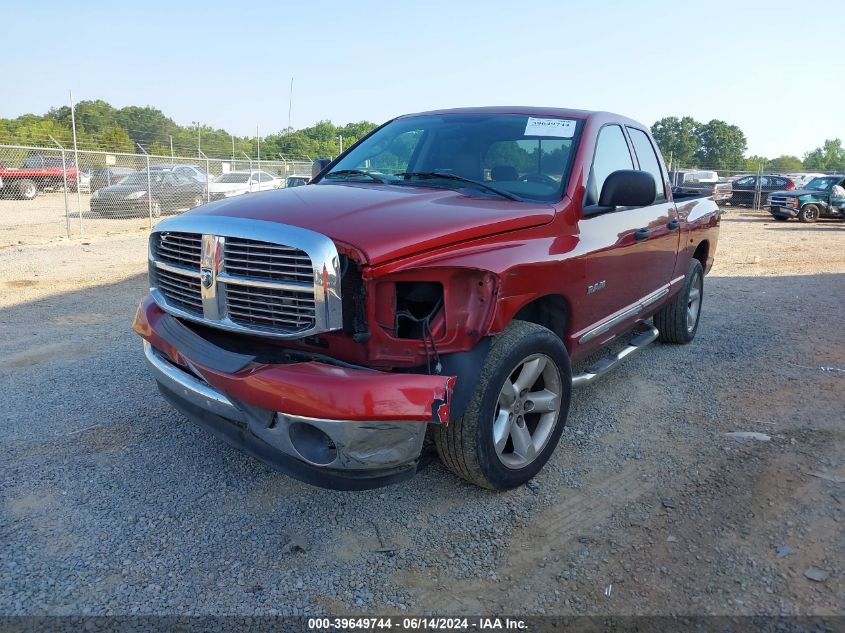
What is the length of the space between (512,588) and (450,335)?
1.04 m

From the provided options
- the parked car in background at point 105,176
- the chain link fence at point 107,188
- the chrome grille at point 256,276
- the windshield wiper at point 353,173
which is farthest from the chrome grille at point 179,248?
the parked car in background at point 105,176

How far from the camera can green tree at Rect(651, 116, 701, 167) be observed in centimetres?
8238

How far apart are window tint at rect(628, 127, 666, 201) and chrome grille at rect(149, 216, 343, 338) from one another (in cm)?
306

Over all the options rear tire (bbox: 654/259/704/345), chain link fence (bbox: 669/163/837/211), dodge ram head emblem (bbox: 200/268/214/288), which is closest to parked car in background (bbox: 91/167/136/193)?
rear tire (bbox: 654/259/704/345)

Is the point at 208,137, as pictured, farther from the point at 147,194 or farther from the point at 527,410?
the point at 527,410

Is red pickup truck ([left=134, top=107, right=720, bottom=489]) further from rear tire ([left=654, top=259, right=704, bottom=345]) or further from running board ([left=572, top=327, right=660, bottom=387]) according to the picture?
rear tire ([left=654, top=259, right=704, bottom=345])

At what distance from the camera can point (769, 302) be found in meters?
7.86

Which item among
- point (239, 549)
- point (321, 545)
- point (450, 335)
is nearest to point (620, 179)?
point (450, 335)

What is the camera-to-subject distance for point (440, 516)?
3.01 metres

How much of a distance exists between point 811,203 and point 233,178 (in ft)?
61.3

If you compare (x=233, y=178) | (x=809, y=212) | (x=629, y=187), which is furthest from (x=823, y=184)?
(x=629, y=187)

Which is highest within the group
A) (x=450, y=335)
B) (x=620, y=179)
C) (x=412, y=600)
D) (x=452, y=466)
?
(x=620, y=179)

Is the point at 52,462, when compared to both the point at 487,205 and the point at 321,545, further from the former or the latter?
the point at 487,205

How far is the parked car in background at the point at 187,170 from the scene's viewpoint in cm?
1795
